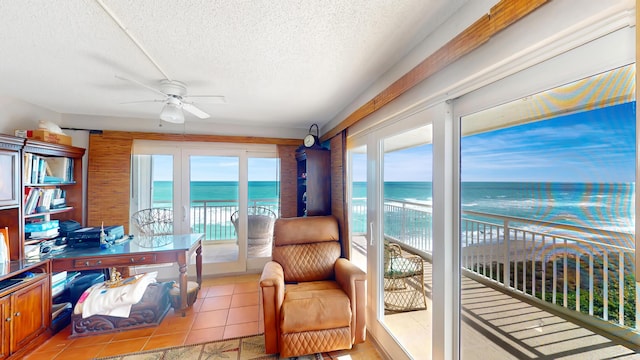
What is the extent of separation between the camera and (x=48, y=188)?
284cm

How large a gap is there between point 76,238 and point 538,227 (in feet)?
13.4

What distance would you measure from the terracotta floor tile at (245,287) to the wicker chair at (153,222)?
1271mm

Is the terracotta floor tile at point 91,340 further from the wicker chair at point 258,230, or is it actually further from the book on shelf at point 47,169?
the wicker chair at point 258,230

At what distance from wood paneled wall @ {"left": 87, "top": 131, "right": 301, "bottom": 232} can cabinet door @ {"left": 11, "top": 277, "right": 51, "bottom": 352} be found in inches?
44.3

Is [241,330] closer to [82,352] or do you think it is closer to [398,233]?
[82,352]

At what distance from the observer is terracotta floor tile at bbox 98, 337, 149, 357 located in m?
2.06

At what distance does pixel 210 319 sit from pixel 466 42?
3.19 meters

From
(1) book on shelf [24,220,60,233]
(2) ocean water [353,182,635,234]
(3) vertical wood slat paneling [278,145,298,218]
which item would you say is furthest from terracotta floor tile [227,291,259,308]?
(2) ocean water [353,182,635,234]

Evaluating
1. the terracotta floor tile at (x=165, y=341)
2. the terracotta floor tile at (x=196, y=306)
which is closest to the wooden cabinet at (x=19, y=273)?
the terracotta floor tile at (x=165, y=341)

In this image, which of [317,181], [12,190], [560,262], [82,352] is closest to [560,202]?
[560,262]

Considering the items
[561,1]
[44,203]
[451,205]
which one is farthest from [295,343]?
[44,203]

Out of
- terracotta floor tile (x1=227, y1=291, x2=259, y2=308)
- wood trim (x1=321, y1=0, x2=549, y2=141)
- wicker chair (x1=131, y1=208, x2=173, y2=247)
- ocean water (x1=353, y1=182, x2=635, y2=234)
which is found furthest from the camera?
wicker chair (x1=131, y1=208, x2=173, y2=247)

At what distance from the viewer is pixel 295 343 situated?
1.88m

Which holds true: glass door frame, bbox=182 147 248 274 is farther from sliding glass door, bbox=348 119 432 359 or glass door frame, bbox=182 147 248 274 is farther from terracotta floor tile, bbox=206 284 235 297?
sliding glass door, bbox=348 119 432 359
